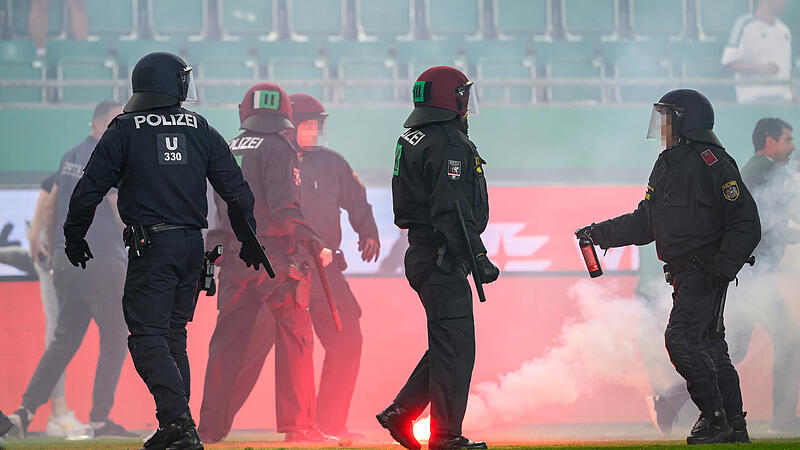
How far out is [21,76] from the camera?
8883 millimetres

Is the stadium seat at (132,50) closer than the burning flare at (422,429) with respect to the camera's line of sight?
No

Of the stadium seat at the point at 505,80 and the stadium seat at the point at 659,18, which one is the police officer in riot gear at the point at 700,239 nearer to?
the stadium seat at the point at 505,80

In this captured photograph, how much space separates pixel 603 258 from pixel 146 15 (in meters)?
4.67

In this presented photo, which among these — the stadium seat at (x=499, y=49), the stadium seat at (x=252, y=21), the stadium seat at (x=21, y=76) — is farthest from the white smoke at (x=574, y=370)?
the stadium seat at (x=21, y=76)

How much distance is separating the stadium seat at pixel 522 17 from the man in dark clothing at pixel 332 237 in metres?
3.63

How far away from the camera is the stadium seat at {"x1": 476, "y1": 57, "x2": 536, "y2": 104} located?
9.16m

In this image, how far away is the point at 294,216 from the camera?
19.9ft

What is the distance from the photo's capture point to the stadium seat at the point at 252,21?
9250 millimetres

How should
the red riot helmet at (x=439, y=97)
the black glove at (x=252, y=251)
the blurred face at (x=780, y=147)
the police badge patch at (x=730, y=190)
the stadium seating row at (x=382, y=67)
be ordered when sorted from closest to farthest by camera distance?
the red riot helmet at (x=439, y=97), the black glove at (x=252, y=251), the police badge patch at (x=730, y=190), the blurred face at (x=780, y=147), the stadium seating row at (x=382, y=67)

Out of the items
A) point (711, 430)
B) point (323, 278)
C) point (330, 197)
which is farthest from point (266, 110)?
point (711, 430)

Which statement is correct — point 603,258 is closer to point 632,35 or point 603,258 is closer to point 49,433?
point 632,35

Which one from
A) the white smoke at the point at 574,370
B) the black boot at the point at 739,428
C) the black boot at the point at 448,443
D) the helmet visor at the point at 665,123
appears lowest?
the white smoke at the point at 574,370

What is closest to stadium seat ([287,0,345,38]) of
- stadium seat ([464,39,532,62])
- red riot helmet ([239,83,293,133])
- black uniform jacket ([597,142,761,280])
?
stadium seat ([464,39,532,62])

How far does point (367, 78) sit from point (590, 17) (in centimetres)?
237
